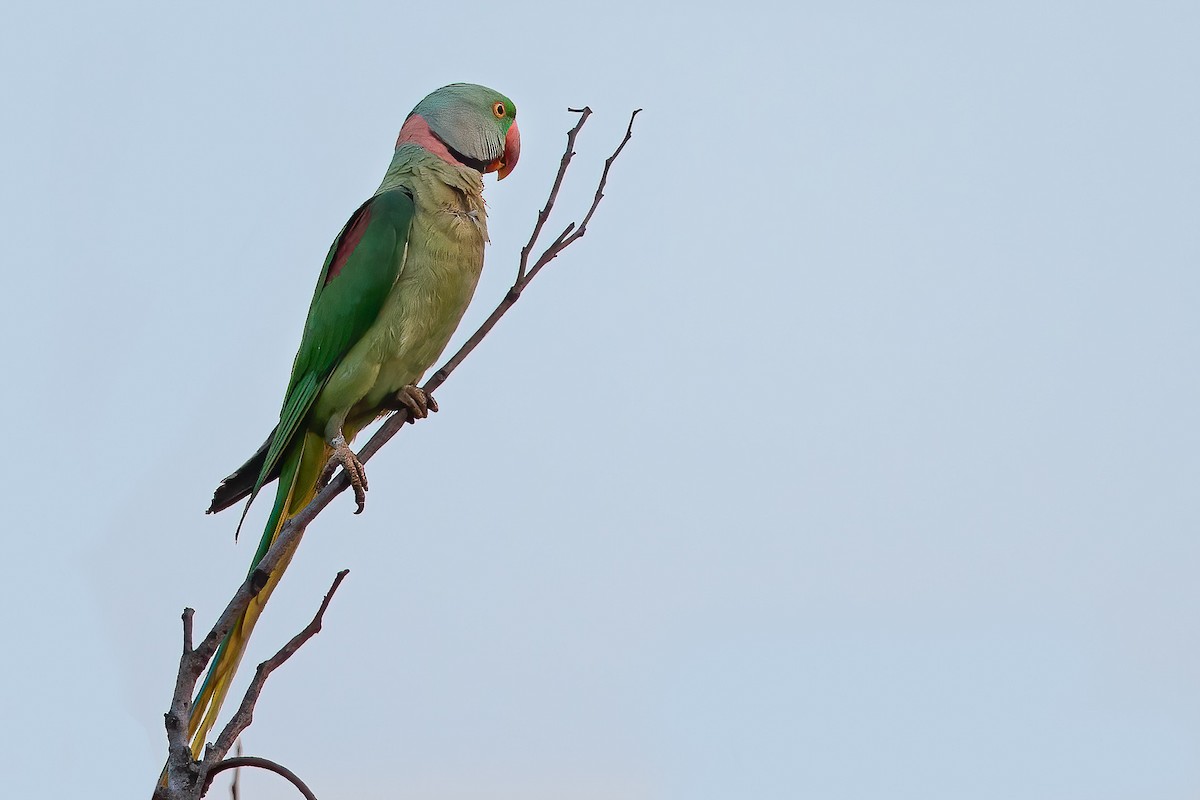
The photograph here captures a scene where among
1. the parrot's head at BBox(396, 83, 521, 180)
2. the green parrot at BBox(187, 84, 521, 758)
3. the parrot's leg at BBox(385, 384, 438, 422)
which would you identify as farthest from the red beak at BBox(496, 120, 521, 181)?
the parrot's leg at BBox(385, 384, 438, 422)

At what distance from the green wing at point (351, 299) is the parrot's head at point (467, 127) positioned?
49 centimetres

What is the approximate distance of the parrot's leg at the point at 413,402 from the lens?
368 centimetres

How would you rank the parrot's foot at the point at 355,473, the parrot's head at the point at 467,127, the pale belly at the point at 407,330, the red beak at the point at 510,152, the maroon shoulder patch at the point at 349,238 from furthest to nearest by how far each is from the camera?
the red beak at the point at 510,152 → the parrot's head at the point at 467,127 → the maroon shoulder patch at the point at 349,238 → the pale belly at the point at 407,330 → the parrot's foot at the point at 355,473

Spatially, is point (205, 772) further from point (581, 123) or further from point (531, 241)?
point (581, 123)

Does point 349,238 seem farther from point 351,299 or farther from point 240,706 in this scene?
point 240,706

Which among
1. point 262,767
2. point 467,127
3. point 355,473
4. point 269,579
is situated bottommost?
point 262,767

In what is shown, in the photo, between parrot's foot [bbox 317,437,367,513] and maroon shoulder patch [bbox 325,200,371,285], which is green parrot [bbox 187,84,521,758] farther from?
parrot's foot [bbox 317,437,367,513]

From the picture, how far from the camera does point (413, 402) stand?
3705 millimetres

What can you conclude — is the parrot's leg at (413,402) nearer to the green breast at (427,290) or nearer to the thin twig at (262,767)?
the green breast at (427,290)

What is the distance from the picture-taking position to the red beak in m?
4.40

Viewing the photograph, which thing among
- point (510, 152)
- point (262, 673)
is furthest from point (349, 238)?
point (262, 673)

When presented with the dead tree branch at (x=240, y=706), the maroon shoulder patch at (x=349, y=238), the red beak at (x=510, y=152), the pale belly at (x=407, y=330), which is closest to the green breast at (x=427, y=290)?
the pale belly at (x=407, y=330)

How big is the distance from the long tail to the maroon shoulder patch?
0.61 meters

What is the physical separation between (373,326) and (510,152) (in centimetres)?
119
